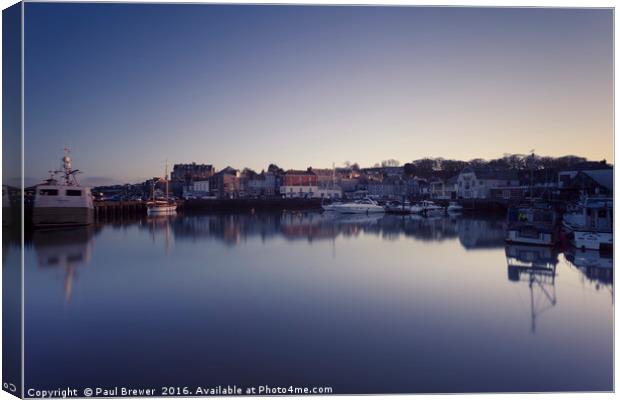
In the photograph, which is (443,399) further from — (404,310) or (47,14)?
(47,14)

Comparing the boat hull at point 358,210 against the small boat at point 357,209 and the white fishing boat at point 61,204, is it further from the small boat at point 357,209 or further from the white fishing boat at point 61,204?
the white fishing boat at point 61,204

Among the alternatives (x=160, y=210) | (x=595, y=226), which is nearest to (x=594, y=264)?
(x=595, y=226)

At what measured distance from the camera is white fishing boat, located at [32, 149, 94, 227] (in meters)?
11.8

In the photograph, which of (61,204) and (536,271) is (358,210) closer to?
(61,204)

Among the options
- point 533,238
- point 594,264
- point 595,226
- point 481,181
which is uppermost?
point 481,181

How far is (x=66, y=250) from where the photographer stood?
350 inches

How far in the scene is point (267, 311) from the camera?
4.80 m

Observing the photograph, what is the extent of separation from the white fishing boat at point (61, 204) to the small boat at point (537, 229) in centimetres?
1014

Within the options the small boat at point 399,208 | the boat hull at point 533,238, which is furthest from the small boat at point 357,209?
the boat hull at point 533,238

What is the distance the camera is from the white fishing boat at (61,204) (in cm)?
1179

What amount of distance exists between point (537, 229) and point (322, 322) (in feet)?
23.0

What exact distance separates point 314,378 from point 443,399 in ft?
2.92

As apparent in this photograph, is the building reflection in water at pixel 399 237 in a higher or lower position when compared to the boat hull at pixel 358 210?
lower

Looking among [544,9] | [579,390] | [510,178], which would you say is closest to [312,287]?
[579,390]
